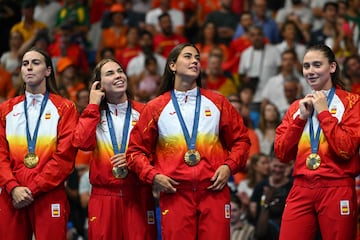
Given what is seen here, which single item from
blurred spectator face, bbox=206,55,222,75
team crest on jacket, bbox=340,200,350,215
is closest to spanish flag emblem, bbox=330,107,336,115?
team crest on jacket, bbox=340,200,350,215

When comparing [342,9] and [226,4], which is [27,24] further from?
[342,9]

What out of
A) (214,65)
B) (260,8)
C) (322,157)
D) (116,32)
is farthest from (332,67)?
(116,32)

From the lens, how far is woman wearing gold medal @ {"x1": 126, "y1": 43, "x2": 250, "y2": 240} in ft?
35.9

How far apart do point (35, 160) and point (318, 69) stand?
111 inches

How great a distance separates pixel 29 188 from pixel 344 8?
329 inches

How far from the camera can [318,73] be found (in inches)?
429

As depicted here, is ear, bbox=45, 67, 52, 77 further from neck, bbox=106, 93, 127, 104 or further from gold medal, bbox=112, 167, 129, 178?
gold medal, bbox=112, 167, 129, 178

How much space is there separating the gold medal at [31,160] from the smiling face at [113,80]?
0.94 m

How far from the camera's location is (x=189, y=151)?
11.0 m

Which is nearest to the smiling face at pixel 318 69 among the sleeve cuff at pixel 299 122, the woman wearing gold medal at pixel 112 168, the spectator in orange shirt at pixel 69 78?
the sleeve cuff at pixel 299 122

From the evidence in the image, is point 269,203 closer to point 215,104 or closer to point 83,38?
point 215,104

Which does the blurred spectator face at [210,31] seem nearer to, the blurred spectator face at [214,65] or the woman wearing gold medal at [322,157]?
the blurred spectator face at [214,65]

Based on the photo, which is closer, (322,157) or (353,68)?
(322,157)

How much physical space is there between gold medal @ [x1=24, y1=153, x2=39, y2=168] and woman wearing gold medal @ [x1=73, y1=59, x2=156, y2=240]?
15.8 inches
